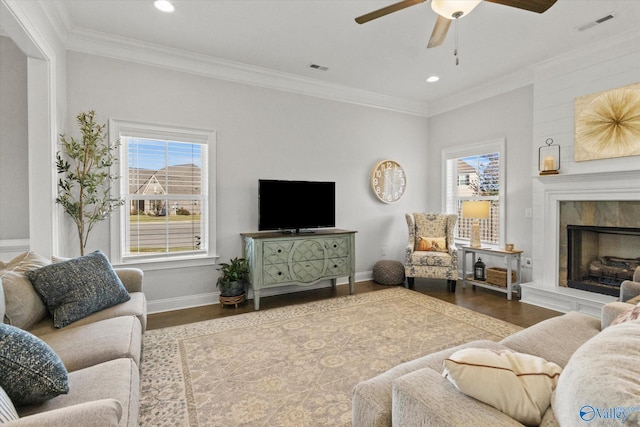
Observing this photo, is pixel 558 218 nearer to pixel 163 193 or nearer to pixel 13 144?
pixel 163 193

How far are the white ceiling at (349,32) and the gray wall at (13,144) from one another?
0.78 m

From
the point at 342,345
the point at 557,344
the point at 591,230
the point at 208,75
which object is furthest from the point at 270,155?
the point at 591,230

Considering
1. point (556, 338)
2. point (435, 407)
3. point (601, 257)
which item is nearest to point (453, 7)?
point (556, 338)

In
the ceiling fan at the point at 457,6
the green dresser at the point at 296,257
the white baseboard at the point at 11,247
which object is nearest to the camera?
the ceiling fan at the point at 457,6

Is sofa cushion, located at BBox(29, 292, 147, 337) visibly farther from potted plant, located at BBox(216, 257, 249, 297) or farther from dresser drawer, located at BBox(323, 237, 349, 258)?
dresser drawer, located at BBox(323, 237, 349, 258)

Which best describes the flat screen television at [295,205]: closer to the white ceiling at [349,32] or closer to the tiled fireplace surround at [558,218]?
the white ceiling at [349,32]

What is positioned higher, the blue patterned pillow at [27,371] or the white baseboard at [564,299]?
the blue patterned pillow at [27,371]

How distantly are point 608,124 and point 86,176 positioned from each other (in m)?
5.28

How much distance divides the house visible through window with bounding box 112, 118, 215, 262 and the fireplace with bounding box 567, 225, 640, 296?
4.33 metres

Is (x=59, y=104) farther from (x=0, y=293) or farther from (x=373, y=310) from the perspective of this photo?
(x=373, y=310)

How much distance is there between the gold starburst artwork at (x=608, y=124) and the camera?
3.24 m

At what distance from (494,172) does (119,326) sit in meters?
4.89

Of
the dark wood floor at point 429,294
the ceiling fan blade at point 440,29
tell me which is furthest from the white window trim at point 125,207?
the ceiling fan blade at point 440,29

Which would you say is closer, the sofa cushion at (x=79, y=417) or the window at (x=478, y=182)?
the sofa cushion at (x=79, y=417)
